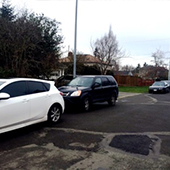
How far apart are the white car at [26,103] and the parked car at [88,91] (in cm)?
202

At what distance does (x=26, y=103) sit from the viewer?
5410 millimetres

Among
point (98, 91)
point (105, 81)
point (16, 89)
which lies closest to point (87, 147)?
point (16, 89)

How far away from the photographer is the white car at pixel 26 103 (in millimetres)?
4914

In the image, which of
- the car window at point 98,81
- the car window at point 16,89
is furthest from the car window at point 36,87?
the car window at point 98,81

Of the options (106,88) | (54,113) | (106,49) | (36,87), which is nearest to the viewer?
(36,87)

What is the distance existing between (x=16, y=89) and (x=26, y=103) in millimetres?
480

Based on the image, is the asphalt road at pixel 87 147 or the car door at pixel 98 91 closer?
the asphalt road at pixel 87 147

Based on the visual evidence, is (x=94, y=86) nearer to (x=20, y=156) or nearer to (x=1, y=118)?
(x=1, y=118)

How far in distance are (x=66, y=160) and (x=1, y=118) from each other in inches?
81.4

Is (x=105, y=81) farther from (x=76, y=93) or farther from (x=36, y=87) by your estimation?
(x=36, y=87)

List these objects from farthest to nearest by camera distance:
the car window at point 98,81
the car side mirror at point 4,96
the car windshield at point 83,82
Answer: the car window at point 98,81 → the car windshield at point 83,82 → the car side mirror at point 4,96

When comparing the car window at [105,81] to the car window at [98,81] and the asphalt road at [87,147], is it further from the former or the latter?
the asphalt road at [87,147]

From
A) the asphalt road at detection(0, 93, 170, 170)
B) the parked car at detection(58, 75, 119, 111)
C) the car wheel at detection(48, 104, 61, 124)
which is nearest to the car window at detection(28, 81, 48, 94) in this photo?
the car wheel at detection(48, 104, 61, 124)

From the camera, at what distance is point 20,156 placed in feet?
12.9
